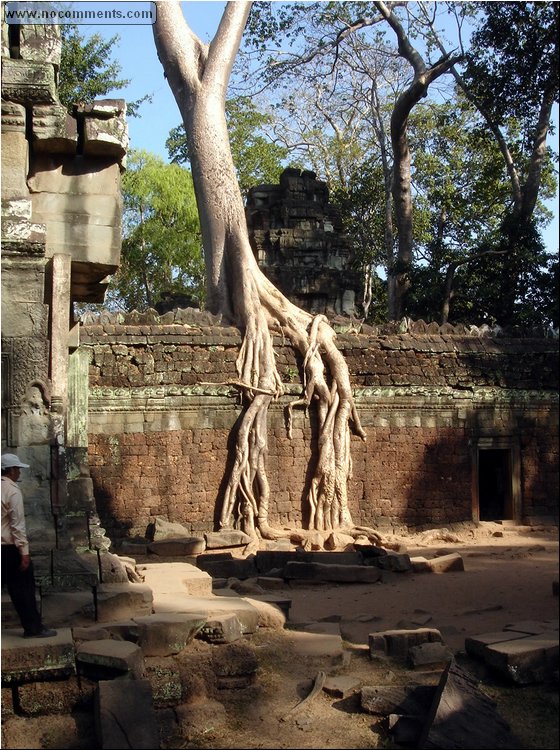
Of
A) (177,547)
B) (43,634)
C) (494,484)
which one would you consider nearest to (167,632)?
(43,634)

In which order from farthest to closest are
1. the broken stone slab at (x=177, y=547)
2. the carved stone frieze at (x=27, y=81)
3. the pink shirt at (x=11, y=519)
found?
the broken stone slab at (x=177, y=547)
the carved stone frieze at (x=27, y=81)
the pink shirt at (x=11, y=519)

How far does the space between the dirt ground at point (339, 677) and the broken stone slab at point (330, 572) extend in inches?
30.9

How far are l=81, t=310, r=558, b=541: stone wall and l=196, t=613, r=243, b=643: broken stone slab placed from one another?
606 cm

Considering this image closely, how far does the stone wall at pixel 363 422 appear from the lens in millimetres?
11844

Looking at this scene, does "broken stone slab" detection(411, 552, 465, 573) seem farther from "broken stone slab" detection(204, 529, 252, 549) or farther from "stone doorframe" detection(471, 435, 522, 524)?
"stone doorframe" detection(471, 435, 522, 524)

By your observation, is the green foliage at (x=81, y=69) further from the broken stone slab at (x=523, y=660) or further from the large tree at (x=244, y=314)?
the broken stone slab at (x=523, y=660)

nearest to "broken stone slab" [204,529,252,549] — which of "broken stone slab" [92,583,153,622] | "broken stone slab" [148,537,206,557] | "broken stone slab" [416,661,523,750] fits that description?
"broken stone slab" [148,537,206,557]

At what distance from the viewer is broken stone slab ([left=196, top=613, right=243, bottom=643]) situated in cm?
568

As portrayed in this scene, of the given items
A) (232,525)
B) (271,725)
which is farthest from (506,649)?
(232,525)

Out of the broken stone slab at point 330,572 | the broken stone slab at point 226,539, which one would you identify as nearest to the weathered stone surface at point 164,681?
the broken stone slab at point 330,572

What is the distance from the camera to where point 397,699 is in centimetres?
521

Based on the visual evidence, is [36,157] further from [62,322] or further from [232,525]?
[232,525]

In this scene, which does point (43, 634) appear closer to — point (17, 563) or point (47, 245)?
point (17, 563)

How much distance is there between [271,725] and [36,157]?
4.16 meters
